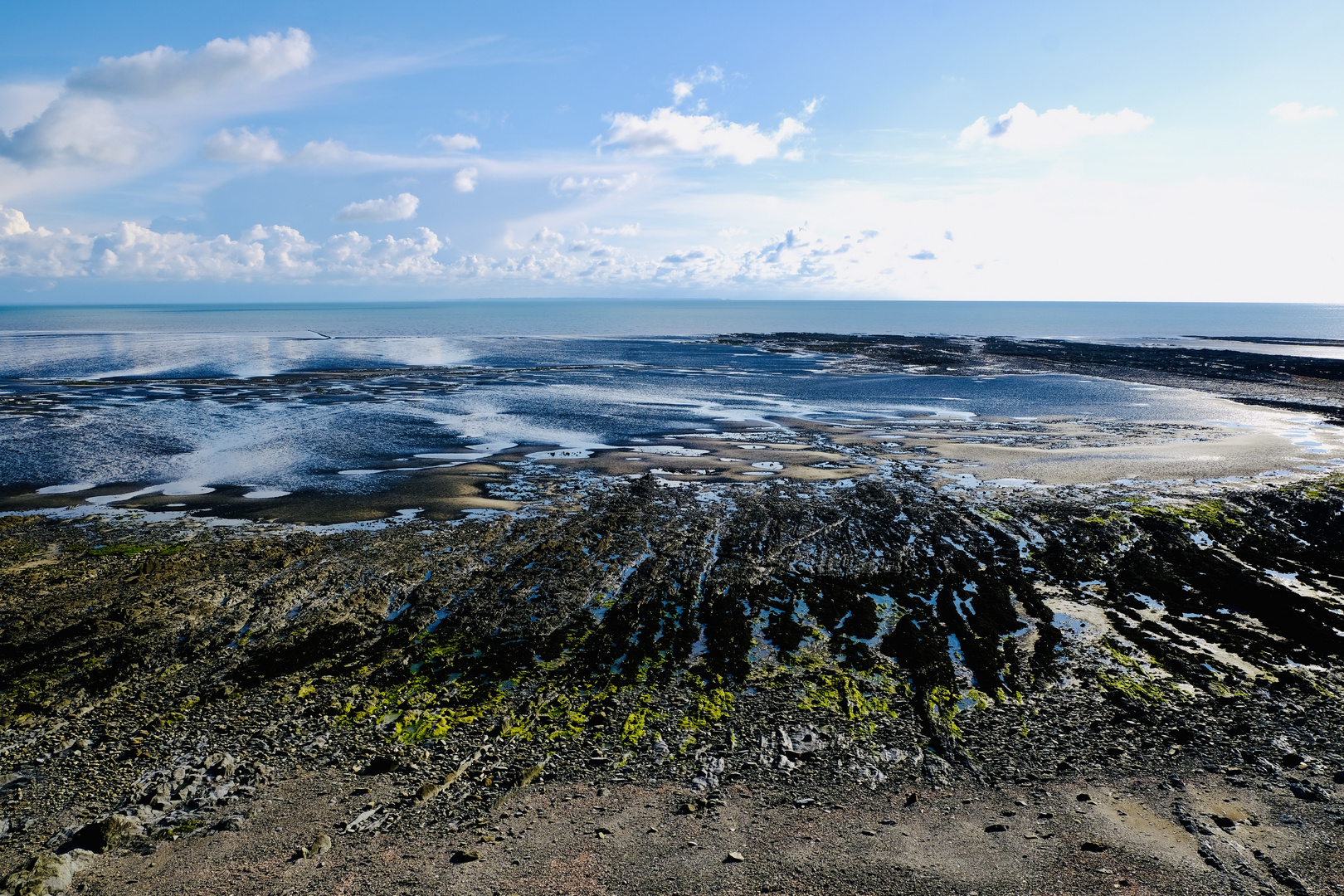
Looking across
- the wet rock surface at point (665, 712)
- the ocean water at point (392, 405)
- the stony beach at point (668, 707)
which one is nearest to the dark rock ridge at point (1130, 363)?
the ocean water at point (392, 405)

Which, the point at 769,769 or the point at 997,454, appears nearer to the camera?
the point at 769,769

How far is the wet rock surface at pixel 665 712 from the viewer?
7.86m

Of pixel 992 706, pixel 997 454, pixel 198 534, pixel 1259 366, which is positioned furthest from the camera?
pixel 1259 366

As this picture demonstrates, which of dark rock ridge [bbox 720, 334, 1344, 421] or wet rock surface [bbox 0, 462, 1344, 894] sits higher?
dark rock ridge [bbox 720, 334, 1344, 421]

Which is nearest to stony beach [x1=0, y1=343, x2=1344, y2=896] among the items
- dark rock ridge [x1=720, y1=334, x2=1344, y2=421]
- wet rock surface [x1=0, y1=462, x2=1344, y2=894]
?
wet rock surface [x1=0, y1=462, x2=1344, y2=894]

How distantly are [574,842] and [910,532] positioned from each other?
516 inches

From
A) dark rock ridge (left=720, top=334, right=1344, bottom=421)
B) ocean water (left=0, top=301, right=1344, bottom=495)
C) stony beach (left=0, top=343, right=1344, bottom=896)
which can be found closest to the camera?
stony beach (left=0, top=343, right=1344, bottom=896)

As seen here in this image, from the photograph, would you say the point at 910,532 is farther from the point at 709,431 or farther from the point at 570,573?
the point at 709,431

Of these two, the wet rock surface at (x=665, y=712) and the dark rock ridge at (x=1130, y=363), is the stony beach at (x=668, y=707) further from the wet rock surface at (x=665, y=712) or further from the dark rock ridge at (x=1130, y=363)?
the dark rock ridge at (x=1130, y=363)

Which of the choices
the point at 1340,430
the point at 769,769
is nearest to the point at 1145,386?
the point at 1340,430

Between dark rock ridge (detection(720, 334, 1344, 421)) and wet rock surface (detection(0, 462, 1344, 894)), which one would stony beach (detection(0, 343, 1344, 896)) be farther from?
dark rock ridge (detection(720, 334, 1344, 421))

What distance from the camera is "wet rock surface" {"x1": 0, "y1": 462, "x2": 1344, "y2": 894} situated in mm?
7859

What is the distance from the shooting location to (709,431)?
111 ft

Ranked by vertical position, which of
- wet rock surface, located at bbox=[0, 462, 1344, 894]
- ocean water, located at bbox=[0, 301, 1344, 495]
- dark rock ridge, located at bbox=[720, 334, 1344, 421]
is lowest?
wet rock surface, located at bbox=[0, 462, 1344, 894]
